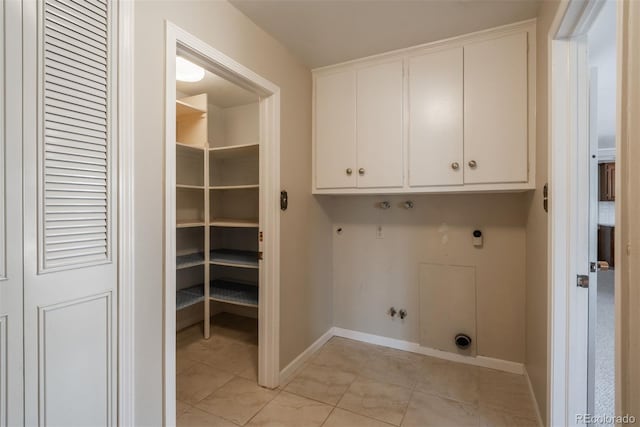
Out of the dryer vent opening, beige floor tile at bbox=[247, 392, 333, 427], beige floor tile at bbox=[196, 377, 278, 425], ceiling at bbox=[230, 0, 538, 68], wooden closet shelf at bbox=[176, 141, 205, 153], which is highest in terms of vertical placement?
ceiling at bbox=[230, 0, 538, 68]

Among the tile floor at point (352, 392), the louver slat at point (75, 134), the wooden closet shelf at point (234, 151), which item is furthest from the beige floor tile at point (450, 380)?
the wooden closet shelf at point (234, 151)

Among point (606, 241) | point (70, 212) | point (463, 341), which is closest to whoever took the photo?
point (70, 212)

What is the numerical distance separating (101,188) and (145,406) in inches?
35.2

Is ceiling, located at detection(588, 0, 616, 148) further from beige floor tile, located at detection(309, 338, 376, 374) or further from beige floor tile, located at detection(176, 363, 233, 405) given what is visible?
beige floor tile, located at detection(176, 363, 233, 405)

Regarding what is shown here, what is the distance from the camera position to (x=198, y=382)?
2049 millimetres

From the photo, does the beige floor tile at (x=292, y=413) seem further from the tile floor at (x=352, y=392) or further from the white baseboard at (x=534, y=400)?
the white baseboard at (x=534, y=400)

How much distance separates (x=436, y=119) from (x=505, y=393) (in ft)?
6.03

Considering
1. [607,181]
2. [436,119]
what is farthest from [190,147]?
[607,181]

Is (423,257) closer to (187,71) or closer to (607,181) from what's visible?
(187,71)

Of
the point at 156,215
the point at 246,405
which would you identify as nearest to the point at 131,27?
the point at 156,215

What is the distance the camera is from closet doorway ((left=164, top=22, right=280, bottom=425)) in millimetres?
1313

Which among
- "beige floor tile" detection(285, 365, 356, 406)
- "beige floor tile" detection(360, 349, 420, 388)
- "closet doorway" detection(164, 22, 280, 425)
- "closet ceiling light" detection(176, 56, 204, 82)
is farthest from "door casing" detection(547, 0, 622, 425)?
"closet ceiling light" detection(176, 56, 204, 82)

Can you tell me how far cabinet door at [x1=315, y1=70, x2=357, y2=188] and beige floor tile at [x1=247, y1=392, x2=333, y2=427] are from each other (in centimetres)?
148

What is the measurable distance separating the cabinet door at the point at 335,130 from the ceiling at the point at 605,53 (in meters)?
1.37
